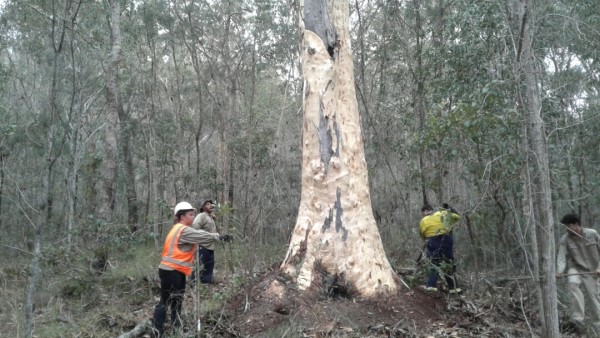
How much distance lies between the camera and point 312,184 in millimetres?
7266

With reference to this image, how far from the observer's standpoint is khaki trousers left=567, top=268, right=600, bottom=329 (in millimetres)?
6887

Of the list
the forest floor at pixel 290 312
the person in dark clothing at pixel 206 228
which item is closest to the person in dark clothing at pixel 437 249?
the forest floor at pixel 290 312

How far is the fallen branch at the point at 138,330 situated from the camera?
6.19 m

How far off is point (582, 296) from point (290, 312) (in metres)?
3.54

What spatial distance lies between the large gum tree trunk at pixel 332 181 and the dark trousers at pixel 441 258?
2.53ft

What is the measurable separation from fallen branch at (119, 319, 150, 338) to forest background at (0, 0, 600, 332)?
1.09m

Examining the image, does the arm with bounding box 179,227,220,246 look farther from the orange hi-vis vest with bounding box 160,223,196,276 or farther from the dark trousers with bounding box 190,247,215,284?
the dark trousers with bounding box 190,247,215,284

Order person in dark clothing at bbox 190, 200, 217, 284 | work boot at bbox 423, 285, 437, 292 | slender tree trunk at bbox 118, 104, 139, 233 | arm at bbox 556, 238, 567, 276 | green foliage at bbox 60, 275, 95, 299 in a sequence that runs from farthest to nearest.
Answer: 1. slender tree trunk at bbox 118, 104, 139, 233
2. person in dark clothing at bbox 190, 200, 217, 284
3. green foliage at bbox 60, 275, 95, 299
4. work boot at bbox 423, 285, 437, 292
5. arm at bbox 556, 238, 567, 276

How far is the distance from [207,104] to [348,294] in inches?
609

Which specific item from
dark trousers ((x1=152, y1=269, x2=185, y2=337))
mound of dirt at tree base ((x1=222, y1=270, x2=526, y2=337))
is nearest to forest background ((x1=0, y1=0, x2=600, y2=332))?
mound of dirt at tree base ((x1=222, y1=270, x2=526, y2=337))

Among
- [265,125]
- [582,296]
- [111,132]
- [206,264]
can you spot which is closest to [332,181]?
[206,264]

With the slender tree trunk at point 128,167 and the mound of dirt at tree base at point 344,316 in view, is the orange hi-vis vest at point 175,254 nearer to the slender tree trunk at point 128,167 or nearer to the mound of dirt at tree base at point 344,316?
the mound of dirt at tree base at point 344,316

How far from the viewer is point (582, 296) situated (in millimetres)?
6949

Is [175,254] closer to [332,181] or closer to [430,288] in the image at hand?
[332,181]
